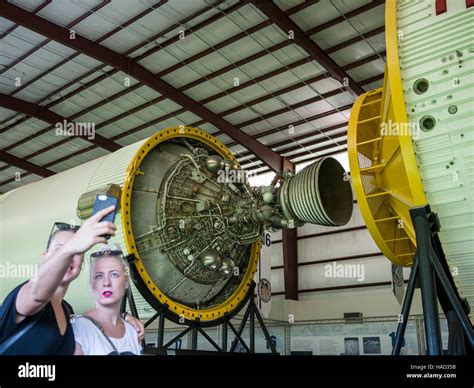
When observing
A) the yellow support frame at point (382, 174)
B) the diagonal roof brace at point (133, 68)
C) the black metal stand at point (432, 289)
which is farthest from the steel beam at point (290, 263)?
the black metal stand at point (432, 289)

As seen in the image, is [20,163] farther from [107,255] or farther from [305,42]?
[107,255]

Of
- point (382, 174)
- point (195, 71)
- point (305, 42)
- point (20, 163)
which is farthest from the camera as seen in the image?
point (20, 163)

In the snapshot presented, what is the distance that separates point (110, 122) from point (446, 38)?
15.4 meters

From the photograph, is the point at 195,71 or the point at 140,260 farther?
the point at 195,71

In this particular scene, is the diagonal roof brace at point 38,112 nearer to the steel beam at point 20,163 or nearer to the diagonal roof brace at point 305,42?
the steel beam at point 20,163

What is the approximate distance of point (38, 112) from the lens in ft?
56.1

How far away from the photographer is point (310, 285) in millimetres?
20094

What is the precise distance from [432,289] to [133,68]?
1299 cm

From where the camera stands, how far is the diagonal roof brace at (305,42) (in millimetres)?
12651

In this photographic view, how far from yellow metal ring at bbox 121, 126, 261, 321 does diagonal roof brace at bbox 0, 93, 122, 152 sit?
39.0ft

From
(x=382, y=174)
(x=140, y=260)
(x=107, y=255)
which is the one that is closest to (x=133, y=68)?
(x=140, y=260)

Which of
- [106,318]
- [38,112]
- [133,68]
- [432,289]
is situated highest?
[133,68]

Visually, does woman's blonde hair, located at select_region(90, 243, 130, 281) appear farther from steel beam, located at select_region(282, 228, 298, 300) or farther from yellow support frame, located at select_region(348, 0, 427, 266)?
steel beam, located at select_region(282, 228, 298, 300)

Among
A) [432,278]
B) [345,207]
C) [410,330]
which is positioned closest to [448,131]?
[432,278]
